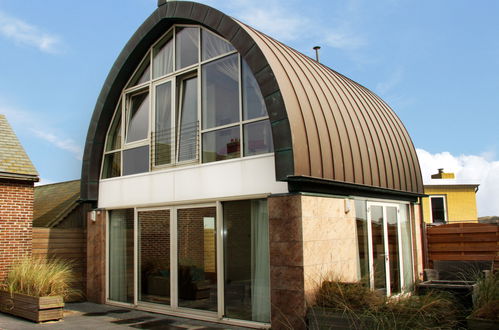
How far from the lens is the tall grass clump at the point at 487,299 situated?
674 cm

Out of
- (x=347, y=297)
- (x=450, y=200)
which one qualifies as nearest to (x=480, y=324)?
(x=347, y=297)

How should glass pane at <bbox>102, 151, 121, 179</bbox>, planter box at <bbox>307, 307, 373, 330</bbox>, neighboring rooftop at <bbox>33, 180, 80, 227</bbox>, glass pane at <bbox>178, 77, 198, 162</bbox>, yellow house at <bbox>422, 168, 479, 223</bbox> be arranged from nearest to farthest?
planter box at <bbox>307, 307, 373, 330</bbox> → glass pane at <bbox>178, 77, 198, 162</bbox> → glass pane at <bbox>102, 151, 121, 179</bbox> → neighboring rooftop at <bbox>33, 180, 80, 227</bbox> → yellow house at <bbox>422, 168, 479, 223</bbox>

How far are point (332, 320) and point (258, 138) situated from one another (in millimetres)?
3391

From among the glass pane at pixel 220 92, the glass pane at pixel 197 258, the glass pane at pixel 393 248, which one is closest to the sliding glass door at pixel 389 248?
the glass pane at pixel 393 248

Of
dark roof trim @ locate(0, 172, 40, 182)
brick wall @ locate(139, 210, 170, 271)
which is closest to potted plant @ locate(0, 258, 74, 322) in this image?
brick wall @ locate(139, 210, 170, 271)

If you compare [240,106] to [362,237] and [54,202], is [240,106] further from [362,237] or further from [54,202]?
[54,202]

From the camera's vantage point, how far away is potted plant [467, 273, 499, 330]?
662 centimetres

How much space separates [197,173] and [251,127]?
1.58 meters

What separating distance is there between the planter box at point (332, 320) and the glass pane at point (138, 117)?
19.4ft

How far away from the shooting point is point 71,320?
946cm

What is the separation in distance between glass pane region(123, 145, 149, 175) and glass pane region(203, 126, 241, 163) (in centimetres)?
198

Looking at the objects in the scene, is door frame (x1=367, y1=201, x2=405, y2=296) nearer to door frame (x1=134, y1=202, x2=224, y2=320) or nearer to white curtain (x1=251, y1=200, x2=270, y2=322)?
white curtain (x1=251, y1=200, x2=270, y2=322)

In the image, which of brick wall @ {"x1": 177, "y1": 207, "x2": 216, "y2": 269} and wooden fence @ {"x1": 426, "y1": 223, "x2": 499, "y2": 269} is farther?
wooden fence @ {"x1": 426, "y1": 223, "x2": 499, "y2": 269}

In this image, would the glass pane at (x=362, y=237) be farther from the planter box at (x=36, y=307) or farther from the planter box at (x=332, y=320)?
the planter box at (x=36, y=307)
